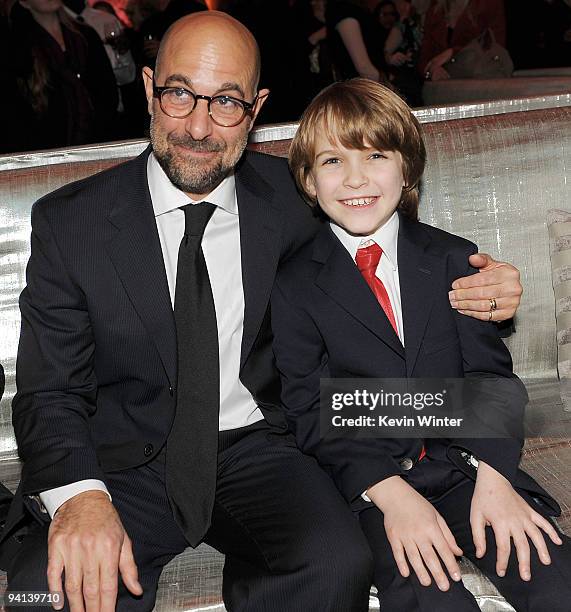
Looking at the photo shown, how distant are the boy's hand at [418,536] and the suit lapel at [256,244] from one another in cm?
40

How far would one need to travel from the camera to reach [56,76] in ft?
12.7

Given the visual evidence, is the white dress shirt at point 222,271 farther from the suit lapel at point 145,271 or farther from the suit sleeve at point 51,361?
the suit sleeve at point 51,361

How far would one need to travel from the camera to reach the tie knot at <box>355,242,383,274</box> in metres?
1.84

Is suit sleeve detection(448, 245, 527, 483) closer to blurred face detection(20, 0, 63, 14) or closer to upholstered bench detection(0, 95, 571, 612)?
upholstered bench detection(0, 95, 571, 612)

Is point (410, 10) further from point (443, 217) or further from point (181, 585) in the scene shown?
point (181, 585)

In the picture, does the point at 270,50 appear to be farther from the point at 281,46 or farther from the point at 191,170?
the point at 191,170

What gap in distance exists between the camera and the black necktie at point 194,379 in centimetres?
175

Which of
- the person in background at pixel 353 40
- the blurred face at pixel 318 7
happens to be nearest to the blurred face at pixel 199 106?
the person in background at pixel 353 40

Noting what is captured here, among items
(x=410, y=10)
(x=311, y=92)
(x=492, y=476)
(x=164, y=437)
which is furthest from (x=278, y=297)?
(x=410, y=10)

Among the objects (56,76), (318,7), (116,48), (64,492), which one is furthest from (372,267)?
(318,7)

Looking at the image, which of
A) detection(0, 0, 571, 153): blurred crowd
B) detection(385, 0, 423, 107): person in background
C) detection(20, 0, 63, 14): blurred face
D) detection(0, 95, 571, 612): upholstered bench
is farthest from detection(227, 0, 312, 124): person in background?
detection(0, 95, 571, 612): upholstered bench

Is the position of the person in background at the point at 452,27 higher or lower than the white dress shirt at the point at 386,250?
higher

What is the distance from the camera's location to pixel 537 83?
4434 mm

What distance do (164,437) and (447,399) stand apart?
553 millimetres
